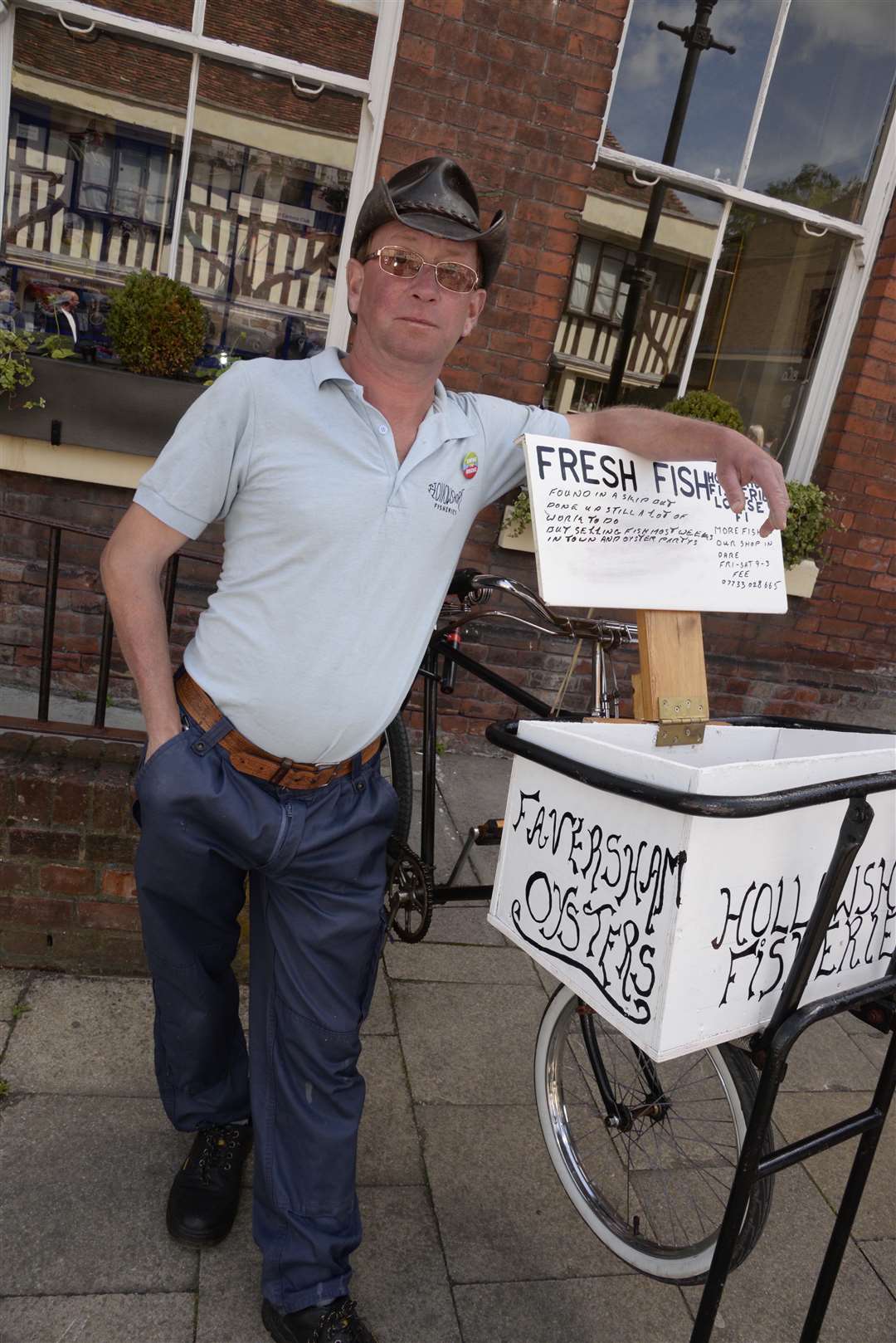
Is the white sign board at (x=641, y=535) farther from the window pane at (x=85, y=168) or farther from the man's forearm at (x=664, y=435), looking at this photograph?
the window pane at (x=85, y=168)

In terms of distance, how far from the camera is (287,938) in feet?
6.26

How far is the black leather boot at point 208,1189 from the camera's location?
203 centimetres

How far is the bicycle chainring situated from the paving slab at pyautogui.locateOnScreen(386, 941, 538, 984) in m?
0.28

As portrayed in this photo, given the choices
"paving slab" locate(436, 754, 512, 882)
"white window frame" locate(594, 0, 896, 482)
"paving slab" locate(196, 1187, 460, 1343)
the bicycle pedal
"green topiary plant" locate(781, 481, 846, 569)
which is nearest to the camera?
"paving slab" locate(196, 1187, 460, 1343)

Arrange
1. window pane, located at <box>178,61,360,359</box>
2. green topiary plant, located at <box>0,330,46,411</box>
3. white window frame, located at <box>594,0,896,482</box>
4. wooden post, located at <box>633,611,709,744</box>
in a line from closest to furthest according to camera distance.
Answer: wooden post, located at <box>633,611,709,744</box>
green topiary plant, located at <box>0,330,46,411</box>
window pane, located at <box>178,61,360,359</box>
white window frame, located at <box>594,0,896,482</box>

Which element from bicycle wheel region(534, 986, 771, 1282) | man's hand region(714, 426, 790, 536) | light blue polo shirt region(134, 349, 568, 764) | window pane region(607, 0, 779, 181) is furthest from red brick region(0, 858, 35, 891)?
window pane region(607, 0, 779, 181)

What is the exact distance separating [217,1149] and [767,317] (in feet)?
14.8

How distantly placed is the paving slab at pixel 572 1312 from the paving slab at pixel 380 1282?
0.06 meters

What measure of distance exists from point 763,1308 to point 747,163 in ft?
15.2

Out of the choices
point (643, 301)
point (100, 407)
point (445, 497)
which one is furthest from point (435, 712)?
point (643, 301)

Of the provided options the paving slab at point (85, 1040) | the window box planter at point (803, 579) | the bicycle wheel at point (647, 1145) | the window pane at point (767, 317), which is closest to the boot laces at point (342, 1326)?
the bicycle wheel at point (647, 1145)

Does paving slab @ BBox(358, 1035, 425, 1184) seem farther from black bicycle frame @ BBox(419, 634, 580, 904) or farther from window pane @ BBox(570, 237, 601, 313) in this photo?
window pane @ BBox(570, 237, 601, 313)

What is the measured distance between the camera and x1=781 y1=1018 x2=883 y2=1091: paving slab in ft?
9.63

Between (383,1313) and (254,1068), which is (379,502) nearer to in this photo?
(254,1068)
